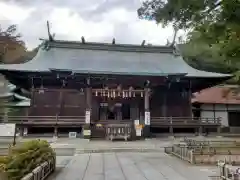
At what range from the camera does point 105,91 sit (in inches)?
692

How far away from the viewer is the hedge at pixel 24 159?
4.76 meters

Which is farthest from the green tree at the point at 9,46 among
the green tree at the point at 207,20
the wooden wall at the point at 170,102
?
the green tree at the point at 207,20

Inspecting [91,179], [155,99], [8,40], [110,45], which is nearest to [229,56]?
[91,179]

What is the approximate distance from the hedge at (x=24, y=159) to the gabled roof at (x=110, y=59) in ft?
40.8

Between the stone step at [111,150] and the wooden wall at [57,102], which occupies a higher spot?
the wooden wall at [57,102]

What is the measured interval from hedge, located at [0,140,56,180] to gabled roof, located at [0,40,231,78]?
12432mm

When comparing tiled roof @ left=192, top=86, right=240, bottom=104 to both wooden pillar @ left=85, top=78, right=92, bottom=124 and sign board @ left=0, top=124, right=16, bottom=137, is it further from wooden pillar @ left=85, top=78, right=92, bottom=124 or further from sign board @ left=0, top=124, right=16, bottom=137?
sign board @ left=0, top=124, right=16, bottom=137

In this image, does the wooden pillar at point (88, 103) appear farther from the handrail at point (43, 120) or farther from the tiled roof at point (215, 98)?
the tiled roof at point (215, 98)

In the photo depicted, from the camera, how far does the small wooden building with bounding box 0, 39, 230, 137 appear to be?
1727cm

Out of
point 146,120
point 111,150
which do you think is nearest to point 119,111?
point 146,120

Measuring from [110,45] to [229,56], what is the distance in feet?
56.7

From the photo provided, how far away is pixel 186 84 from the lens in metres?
19.6

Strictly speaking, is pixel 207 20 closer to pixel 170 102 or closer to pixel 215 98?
pixel 170 102

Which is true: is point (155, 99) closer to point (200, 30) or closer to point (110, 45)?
point (110, 45)
